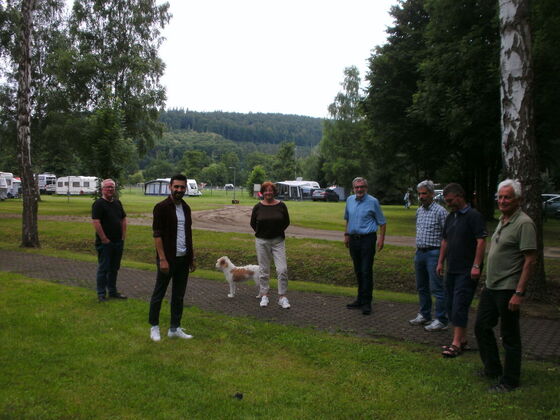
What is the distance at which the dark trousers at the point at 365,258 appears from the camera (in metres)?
7.30

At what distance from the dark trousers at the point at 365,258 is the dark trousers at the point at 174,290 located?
277 cm

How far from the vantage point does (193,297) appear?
8234 mm

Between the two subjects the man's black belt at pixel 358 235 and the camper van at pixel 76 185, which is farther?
the camper van at pixel 76 185

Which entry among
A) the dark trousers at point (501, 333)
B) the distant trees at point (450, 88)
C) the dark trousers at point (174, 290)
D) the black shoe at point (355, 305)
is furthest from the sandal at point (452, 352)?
the distant trees at point (450, 88)

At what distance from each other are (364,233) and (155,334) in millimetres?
3407

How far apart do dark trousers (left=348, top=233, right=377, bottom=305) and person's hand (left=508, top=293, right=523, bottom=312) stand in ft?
10.1

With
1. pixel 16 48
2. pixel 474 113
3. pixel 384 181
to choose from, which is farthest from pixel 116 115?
pixel 384 181

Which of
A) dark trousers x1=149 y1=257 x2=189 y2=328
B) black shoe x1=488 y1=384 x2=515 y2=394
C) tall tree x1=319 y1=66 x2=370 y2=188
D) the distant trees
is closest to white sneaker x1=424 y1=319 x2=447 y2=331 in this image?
black shoe x1=488 y1=384 x2=515 y2=394

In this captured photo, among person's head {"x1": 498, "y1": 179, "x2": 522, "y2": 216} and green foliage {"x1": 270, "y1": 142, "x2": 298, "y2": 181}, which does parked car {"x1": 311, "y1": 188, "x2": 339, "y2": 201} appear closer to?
green foliage {"x1": 270, "y1": 142, "x2": 298, "y2": 181}

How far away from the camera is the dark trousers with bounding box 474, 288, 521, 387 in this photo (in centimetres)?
432

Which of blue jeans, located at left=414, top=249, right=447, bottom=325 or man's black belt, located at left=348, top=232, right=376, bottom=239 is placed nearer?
blue jeans, located at left=414, top=249, right=447, bottom=325

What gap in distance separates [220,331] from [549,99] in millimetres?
15662

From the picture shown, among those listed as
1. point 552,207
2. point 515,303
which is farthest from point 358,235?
point 552,207

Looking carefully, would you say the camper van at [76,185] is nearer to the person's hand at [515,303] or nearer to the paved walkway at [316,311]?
the paved walkway at [316,311]
